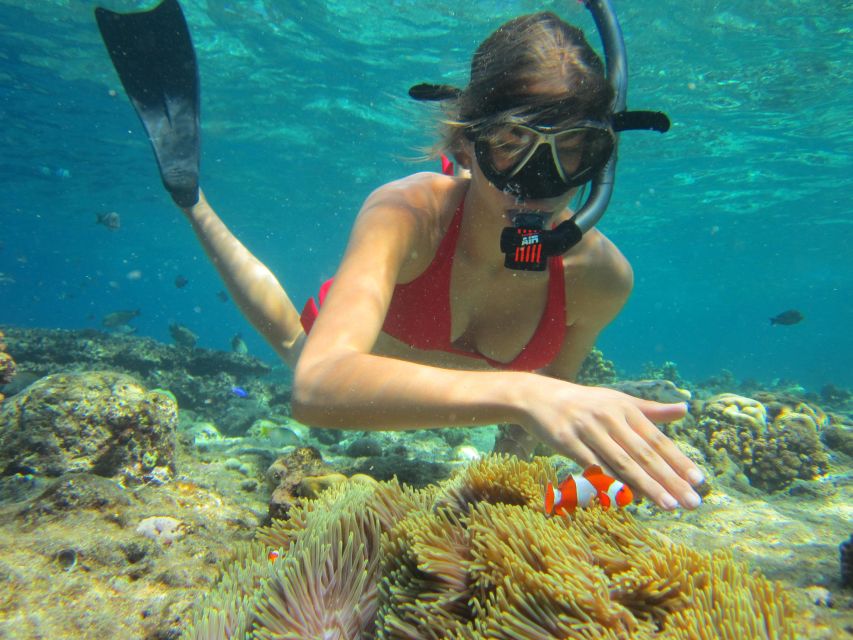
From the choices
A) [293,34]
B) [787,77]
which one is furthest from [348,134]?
[787,77]

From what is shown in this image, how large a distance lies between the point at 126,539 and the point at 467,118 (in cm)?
275

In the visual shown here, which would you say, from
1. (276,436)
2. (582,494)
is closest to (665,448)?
(582,494)

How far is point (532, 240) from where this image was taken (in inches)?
97.1

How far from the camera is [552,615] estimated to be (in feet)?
4.00

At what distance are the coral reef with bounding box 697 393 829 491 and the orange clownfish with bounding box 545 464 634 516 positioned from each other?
4.52m

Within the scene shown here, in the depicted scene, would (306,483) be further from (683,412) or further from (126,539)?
(683,412)

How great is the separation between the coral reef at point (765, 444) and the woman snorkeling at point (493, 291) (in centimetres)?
315

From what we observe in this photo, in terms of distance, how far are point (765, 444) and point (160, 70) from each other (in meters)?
8.16

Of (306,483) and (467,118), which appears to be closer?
(467,118)

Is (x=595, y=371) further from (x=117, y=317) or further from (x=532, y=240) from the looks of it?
(x=117, y=317)

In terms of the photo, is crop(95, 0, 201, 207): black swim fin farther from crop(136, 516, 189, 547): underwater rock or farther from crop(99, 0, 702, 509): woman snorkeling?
crop(136, 516, 189, 547): underwater rock

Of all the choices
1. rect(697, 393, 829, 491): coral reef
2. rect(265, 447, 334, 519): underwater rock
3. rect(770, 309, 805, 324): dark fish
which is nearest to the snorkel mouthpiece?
rect(265, 447, 334, 519): underwater rock

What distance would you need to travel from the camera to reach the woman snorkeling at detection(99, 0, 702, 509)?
1.38m

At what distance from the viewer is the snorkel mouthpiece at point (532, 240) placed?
8.04ft
